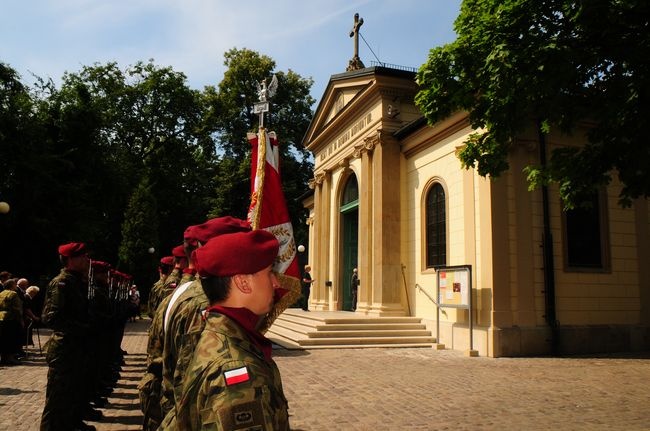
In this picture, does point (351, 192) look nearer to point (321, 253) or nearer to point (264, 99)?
point (321, 253)

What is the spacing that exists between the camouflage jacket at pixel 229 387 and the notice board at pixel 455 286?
1183 cm

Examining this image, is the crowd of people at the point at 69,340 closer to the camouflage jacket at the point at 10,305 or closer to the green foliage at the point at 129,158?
the camouflage jacket at the point at 10,305

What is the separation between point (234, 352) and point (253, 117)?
38986 mm

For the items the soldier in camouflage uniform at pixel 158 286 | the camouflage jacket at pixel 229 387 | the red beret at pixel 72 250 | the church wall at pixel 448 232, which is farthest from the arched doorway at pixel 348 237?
the camouflage jacket at pixel 229 387

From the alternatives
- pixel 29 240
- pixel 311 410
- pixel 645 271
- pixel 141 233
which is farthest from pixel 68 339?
pixel 141 233

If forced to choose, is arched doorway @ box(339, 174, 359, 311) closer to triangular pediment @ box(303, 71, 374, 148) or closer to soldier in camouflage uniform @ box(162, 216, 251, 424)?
triangular pediment @ box(303, 71, 374, 148)

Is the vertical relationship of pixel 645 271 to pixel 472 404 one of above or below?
above

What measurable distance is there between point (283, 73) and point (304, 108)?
3.35m

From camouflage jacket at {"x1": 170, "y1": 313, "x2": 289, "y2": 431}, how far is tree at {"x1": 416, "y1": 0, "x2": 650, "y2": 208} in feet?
26.4

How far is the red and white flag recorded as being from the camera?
13.3 ft

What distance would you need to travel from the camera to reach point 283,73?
133 feet

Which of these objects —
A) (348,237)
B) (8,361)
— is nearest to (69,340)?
(8,361)

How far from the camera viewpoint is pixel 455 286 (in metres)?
13.5

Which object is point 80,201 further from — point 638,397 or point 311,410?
point 638,397
